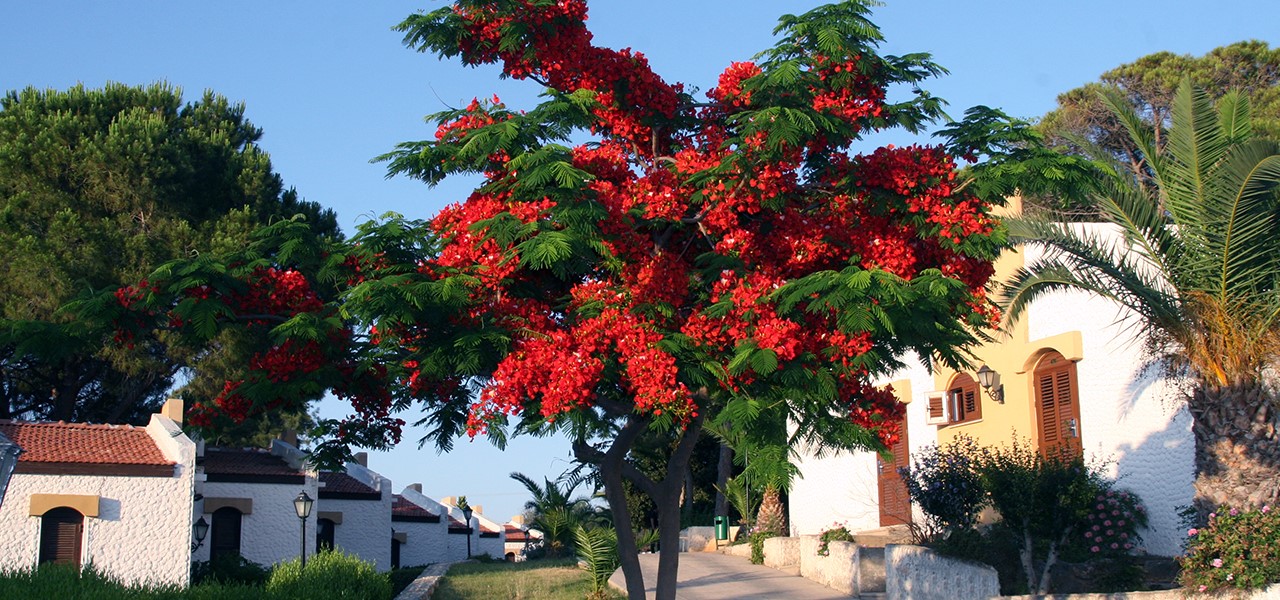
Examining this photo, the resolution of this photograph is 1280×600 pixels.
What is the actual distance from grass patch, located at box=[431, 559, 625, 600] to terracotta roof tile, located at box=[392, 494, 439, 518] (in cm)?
1859

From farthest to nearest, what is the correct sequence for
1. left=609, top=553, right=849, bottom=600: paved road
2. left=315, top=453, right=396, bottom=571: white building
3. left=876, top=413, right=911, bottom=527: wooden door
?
left=315, top=453, right=396, bottom=571: white building < left=876, top=413, right=911, bottom=527: wooden door < left=609, top=553, right=849, bottom=600: paved road

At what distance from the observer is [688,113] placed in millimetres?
11102

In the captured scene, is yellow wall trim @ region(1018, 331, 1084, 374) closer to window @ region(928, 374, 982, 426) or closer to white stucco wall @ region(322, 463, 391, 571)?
window @ region(928, 374, 982, 426)

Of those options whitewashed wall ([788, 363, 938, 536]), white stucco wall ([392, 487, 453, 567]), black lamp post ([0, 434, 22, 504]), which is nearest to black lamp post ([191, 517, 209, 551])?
whitewashed wall ([788, 363, 938, 536])

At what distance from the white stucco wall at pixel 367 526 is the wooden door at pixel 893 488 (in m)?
16.5

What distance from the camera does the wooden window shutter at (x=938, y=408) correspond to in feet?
72.3

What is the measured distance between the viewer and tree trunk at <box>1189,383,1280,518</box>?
12.5 metres

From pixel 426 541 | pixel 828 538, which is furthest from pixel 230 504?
pixel 426 541

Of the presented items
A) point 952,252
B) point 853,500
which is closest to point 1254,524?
point 952,252

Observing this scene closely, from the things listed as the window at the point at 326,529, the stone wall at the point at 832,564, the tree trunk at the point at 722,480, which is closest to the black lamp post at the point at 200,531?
the window at the point at 326,529

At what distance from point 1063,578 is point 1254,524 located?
3955 millimetres

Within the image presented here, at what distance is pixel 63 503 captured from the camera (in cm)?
2370

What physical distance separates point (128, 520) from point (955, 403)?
16.9 metres

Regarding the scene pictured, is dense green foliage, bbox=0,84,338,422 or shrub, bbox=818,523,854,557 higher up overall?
dense green foliage, bbox=0,84,338,422
